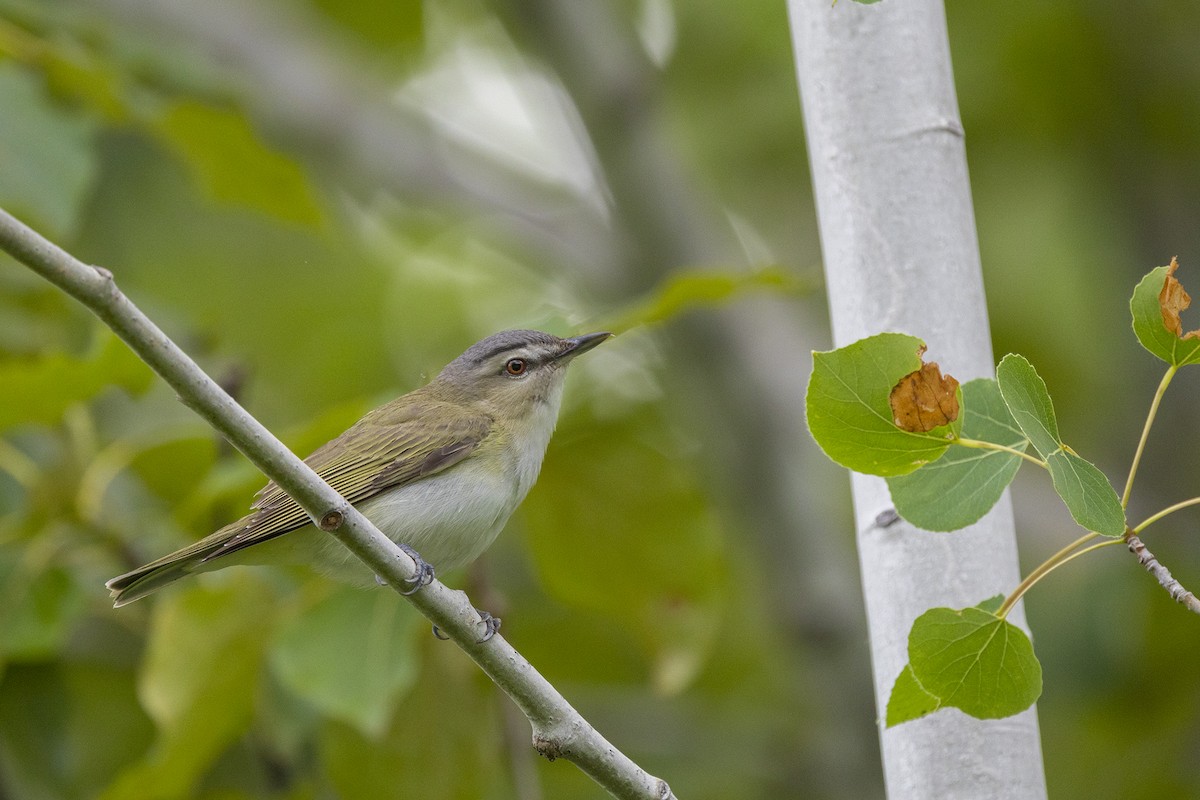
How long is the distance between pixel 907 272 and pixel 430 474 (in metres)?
1.90

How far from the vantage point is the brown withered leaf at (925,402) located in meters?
2.28

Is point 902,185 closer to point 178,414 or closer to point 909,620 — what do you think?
point 909,620

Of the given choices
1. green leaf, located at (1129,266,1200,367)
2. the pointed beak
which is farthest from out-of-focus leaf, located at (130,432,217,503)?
green leaf, located at (1129,266,1200,367)

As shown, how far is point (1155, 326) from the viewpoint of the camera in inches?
89.0

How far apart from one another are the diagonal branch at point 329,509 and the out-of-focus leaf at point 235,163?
3.36m

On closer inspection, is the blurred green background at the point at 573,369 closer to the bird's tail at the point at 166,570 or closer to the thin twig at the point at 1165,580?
the bird's tail at the point at 166,570

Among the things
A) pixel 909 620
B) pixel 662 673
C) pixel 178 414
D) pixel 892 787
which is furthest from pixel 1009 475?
pixel 178 414

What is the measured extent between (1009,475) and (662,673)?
2.90 metres

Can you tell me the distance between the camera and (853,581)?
7.15 meters

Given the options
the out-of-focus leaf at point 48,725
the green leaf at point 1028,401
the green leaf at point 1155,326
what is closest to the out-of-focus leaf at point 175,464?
the out-of-focus leaf at point 48,725

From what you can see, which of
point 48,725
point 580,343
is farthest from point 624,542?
point 48,725

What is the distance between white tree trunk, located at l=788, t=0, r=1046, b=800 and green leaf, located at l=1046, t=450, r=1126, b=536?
2.11ft

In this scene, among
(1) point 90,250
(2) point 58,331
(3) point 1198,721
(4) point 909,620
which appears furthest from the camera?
(1) point 90,250

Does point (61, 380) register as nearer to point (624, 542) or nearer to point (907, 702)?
point (624, 542)
